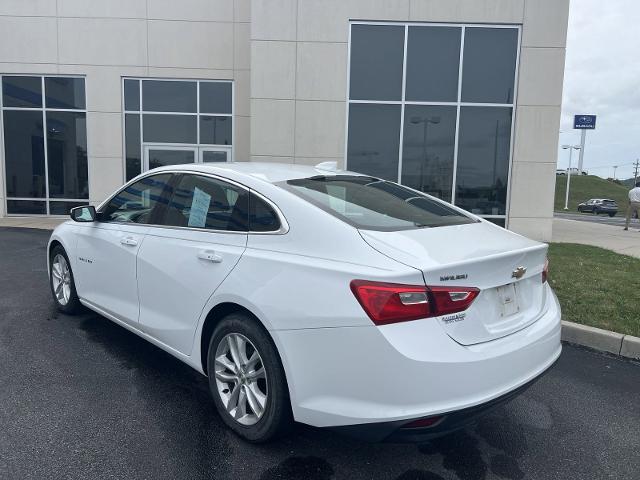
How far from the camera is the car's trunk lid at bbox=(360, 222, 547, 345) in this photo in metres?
2.46

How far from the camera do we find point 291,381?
8.64 feet

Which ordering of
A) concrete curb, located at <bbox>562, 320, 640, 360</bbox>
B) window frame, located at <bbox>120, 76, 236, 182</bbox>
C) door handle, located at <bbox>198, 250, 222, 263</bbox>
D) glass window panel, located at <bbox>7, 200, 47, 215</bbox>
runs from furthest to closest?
glass window panel, located at <bbox>7, 200, 47, 215</bbox> < window frame, located at <bbox>120, 76, 236, 182</bbox> < concrete curb, located at <bbox>562, 320, 640, 360</bbox> < door handle, located at <bbox>198, 250, 222, 263</bbox>

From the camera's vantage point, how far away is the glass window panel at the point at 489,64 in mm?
12375

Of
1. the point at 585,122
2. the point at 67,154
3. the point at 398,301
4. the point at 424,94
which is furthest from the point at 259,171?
the point at 585,122

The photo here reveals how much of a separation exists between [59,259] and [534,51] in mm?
11399

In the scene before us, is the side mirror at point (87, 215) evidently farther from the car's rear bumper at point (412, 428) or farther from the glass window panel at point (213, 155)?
the glass window panel at point (213, 155)

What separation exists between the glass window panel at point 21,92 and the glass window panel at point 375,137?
962 centimetres

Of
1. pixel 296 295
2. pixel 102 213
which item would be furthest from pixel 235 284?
pixel 102 213

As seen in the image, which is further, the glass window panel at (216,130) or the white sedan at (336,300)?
the glass window panel at (216,130)

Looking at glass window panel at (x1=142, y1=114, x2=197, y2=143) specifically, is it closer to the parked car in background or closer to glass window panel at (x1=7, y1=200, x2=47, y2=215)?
glass window panel at (x1=7, y1=200, x2=47, y2=215)

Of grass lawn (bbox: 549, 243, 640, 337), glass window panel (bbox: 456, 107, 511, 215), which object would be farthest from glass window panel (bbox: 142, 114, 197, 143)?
grass lawn (bbox: 549, 243, 640, 337)

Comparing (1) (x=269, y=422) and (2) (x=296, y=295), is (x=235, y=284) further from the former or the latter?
(1) (x=269, y=422)

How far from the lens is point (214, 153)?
1519 cm

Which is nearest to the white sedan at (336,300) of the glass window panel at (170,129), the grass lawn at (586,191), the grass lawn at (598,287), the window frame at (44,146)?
the grass lawn at (598,287)
